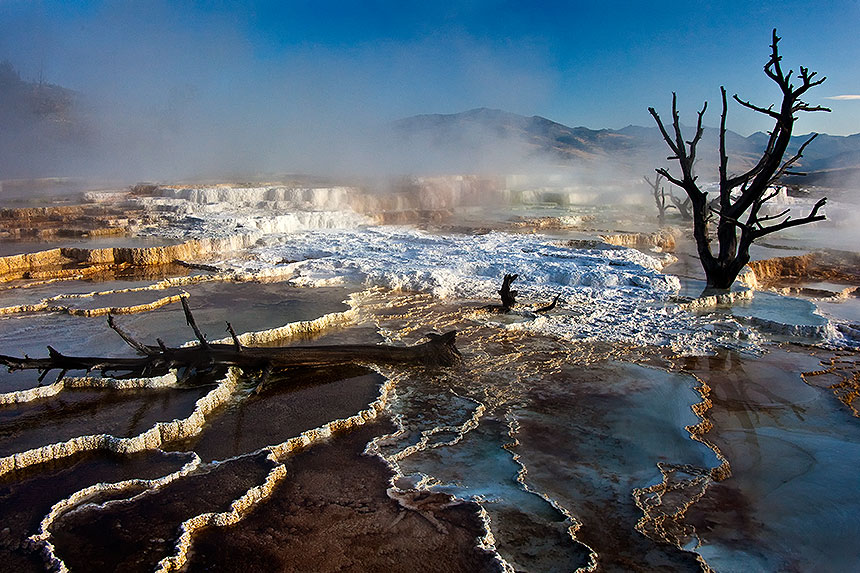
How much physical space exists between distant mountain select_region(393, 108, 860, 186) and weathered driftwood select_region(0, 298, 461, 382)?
24.9 m

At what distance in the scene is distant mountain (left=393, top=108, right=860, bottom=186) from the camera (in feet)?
126

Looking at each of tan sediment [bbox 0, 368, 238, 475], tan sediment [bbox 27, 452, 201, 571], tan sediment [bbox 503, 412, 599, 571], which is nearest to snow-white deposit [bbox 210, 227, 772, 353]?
tan sediment [bbox 503, 412, 599, 571]

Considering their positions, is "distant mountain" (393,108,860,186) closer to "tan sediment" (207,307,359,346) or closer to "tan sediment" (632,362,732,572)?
"tan sediment" (207,307,359,346)

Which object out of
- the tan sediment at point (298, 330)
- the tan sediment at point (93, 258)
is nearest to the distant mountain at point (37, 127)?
the tan sediment at point (93, 258)

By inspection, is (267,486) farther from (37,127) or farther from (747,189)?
(37,127)

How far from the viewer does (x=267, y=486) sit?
2.77 m

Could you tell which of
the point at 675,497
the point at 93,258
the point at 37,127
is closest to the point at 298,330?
the point at 675,497

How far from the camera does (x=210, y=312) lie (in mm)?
5840

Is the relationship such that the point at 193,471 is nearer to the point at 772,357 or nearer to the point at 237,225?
the point at 772,357

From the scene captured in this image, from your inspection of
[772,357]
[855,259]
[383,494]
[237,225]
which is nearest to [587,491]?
[383,494]

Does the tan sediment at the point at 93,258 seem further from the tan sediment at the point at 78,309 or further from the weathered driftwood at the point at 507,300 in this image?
the weathered driftwood at the point at 507,300

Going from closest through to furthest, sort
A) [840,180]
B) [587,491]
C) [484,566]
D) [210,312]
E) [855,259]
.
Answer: [484,566]
[587,491]
[210,312]
[855,259]
[840,180]

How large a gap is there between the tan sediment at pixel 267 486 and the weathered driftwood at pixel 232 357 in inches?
23.6

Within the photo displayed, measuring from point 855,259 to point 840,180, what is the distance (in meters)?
23.6
